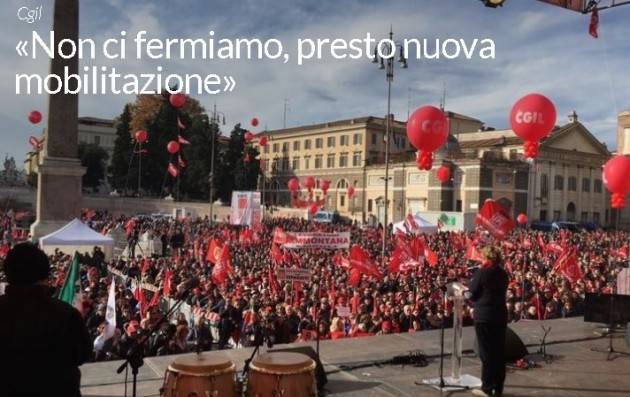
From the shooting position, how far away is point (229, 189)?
69.2 meters

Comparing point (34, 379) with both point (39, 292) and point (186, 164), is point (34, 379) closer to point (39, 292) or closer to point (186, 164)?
point (39, 292)

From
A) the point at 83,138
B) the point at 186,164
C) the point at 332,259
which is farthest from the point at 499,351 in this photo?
the point at 83,138

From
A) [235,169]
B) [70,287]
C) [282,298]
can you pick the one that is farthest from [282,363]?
[235,169]

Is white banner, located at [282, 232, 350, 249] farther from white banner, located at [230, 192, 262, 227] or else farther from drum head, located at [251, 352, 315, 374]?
white banner, located at [230, 192, 262, 227]

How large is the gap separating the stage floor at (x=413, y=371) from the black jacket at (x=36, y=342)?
2.22 m

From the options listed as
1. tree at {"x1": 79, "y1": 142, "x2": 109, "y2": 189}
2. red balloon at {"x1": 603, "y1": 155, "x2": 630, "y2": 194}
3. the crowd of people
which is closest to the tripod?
the crowd of people

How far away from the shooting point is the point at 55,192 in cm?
2469

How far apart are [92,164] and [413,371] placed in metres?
75.2

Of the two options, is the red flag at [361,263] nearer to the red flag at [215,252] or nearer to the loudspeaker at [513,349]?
the red flag at [215,252]

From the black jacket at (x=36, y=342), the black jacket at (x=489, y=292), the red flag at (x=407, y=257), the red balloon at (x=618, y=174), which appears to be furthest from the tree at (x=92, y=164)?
the black jacket at (x=36, y=342)

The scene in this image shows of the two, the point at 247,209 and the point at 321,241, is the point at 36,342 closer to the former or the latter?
the point at 321,241

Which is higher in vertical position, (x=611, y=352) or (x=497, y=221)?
(x=497, y=221)

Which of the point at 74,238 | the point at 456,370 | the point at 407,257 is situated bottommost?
the point at 456,370

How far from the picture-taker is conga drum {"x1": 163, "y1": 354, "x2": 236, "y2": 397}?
4254mm
